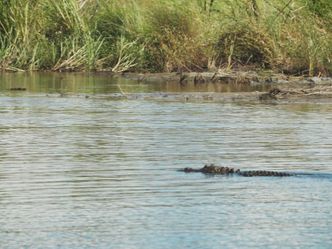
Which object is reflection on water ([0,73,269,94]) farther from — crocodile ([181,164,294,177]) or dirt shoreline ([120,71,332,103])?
crocodile ([181,164,294,177])

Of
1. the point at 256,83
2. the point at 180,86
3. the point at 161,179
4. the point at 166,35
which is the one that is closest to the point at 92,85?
the point at 180,86

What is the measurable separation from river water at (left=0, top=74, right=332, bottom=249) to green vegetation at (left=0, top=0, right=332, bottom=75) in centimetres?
716

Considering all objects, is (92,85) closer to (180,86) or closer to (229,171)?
(180,86)

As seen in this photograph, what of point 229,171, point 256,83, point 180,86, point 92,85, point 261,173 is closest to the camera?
point 261,173

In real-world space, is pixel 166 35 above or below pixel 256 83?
above

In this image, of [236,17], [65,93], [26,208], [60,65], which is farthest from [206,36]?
Answer: [26,208]

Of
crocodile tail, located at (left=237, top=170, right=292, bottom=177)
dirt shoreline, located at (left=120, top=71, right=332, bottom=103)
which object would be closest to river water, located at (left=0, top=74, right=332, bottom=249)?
crocodile tail, located at (left=237, top=170, right=292, bottom=177)

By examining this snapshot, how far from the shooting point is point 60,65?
2761 cm

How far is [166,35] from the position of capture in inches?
1052

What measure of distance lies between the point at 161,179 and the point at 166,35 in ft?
52.9

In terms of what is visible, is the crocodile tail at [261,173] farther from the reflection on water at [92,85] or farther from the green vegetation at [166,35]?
the green vegetation at [166,35]

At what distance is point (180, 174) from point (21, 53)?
56.6 ft

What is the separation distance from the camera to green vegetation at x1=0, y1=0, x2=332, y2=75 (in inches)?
999

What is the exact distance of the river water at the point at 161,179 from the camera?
Result: 845 centimetres
